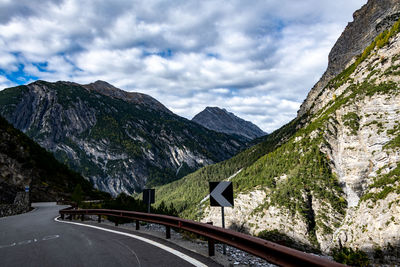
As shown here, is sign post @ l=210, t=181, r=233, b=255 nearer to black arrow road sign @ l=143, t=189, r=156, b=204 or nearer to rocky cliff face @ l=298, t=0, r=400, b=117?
black arrow road sign @ l=143, t=189, r=156, b=204

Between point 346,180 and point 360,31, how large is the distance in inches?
5037

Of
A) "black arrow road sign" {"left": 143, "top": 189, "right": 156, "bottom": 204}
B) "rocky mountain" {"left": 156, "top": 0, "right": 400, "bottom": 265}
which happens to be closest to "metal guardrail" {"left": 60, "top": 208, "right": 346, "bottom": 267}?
"black arrow road sign" {"left": 143, "top": 189, "right": 156, "bottom": 204}

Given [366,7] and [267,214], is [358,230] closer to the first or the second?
[267,214]

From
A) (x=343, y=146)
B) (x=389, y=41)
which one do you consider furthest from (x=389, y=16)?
(x=343, y=146)

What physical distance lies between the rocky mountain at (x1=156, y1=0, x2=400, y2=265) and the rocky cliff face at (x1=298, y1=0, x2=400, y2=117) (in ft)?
33.0

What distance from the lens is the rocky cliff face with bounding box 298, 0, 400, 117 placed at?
13688cm

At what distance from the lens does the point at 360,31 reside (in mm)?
156875

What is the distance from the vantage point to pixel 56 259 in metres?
6.35

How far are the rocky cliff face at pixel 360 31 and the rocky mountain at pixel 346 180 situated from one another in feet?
33.0

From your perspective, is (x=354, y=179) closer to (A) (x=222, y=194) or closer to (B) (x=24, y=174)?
(A) (x=222, y=194)

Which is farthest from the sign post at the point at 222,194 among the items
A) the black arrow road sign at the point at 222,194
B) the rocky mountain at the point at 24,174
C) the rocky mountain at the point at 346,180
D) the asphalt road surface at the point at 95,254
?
the rocky mountain at the point at 346,180

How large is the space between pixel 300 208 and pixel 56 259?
96.5m

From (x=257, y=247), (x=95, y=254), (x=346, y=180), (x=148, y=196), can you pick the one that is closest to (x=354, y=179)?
(x=346, y=180)

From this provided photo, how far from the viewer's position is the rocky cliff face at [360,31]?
136875mm
